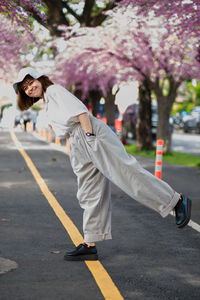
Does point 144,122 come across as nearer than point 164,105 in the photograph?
No

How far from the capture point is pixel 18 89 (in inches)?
227

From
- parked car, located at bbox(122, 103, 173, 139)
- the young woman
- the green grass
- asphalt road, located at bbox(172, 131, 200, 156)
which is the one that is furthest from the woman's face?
parked car, located at bbox(122, 103, 173, 139)

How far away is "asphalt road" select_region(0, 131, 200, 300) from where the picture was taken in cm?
476

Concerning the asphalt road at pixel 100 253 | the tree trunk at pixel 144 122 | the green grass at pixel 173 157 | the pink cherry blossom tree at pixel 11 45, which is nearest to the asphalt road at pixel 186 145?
the tree trunk at pixel 144 122

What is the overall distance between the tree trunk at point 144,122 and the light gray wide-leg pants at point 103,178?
18212 mm

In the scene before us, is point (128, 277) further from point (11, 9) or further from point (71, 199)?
point (11, 9)

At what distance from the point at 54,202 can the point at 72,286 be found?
4.74m

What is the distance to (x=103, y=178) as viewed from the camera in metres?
5.71

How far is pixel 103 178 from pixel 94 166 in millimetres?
165

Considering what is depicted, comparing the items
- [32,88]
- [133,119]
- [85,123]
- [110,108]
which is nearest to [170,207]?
[85,123]

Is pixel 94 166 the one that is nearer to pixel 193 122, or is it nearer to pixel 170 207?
pixel 170 207

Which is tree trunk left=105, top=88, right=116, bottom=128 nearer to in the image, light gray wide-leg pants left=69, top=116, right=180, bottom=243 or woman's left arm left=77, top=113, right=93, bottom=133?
light gray wide-leg pants left=69, top=116, right=180, bottom=243

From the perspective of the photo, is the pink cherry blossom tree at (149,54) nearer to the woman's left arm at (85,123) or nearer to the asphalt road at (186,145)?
the asphalt road at (186,145)

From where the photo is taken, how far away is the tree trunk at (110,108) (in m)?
27.5
